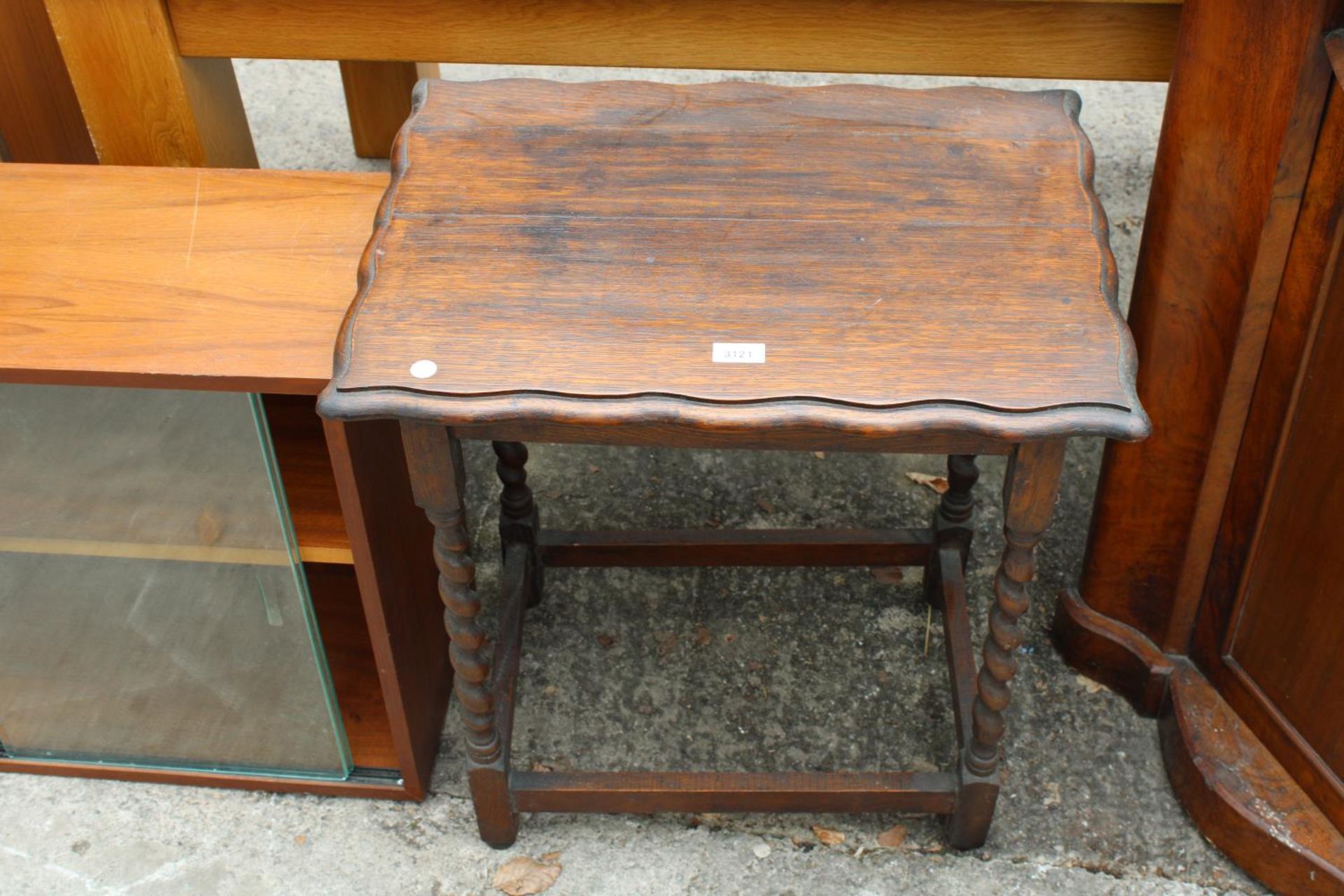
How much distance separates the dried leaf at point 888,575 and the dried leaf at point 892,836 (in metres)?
0.58

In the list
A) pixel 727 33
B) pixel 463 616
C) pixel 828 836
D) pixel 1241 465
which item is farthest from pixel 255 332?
pixel 1241 465

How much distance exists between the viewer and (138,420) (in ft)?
5.95

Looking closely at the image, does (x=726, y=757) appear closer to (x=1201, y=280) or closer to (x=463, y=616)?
(x=463, y=616)

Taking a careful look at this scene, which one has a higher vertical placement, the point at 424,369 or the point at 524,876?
the point at 424,369

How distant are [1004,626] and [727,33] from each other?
A: 3.51 ft

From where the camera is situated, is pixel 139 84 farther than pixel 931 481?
No

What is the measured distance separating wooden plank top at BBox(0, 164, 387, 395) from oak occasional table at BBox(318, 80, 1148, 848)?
0.58 feet

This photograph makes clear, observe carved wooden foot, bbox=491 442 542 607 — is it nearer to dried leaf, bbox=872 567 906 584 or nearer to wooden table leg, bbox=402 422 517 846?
wooden table leg, bbox=402 422 517 846

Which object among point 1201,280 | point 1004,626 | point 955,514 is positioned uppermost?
point 1201,280

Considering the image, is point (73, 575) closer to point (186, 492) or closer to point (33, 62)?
point (186, 492)

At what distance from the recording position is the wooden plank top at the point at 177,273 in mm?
1685

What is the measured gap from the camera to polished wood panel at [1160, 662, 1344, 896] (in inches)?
77.4

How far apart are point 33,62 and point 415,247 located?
159cm

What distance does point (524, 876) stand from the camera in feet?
6.87
